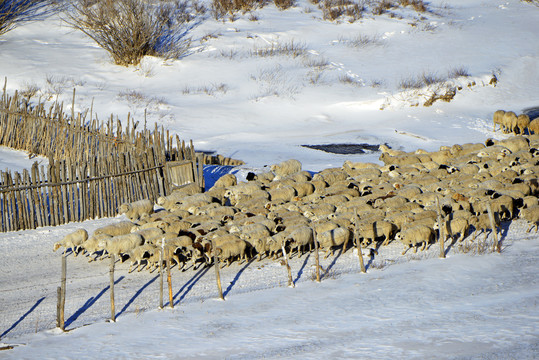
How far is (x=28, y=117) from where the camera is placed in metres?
18.2

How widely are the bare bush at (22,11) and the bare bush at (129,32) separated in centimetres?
223

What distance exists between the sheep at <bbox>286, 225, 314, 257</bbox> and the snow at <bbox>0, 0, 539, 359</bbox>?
333 millimetres

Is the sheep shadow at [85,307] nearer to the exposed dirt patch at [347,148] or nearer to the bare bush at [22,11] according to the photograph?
the exposed dirt patch at [347,148]

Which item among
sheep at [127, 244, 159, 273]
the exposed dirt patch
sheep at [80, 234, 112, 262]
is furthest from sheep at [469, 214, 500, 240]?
the exposed dirt patch

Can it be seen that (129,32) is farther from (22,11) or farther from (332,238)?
(332,238)

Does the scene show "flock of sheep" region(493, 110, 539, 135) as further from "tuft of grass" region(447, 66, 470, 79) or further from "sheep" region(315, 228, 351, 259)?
"sheep" region(315, 228, 351, 259)

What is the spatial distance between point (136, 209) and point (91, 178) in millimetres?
1234

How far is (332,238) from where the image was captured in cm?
1148

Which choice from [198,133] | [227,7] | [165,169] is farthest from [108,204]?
[227,7]

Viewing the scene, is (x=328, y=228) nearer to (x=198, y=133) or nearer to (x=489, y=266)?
(x=489, y=266)

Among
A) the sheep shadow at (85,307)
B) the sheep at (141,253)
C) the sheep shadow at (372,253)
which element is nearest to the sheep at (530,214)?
the sheep shadow at (372,253)

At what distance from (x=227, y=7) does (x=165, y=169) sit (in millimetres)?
21135

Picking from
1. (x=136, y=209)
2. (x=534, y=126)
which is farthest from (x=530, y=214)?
(x=534, y=126)

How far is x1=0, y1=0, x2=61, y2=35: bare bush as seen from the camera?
29.0 meters
